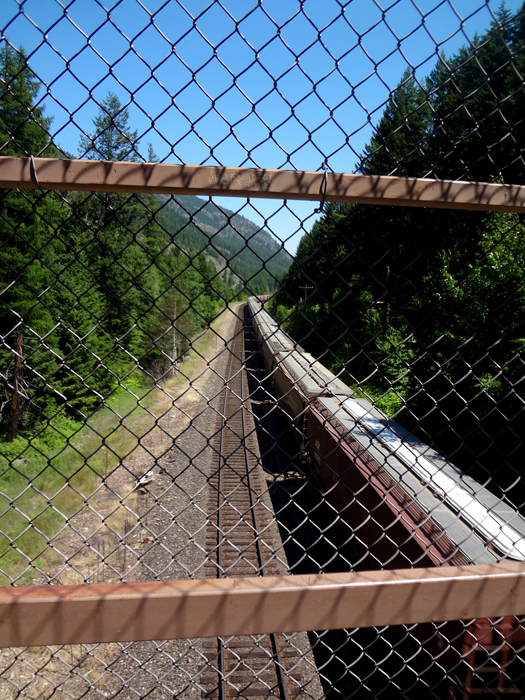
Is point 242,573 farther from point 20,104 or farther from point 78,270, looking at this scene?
point 78,270

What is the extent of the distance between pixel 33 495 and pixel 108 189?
11.2 metres

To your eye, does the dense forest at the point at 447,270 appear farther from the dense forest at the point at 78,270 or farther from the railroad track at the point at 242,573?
the railroad track at the point at 242,573

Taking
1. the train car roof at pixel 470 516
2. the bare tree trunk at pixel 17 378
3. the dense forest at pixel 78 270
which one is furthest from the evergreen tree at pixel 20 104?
the train car roof at pixel 470 516

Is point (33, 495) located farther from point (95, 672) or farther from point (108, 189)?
point (108, 189)

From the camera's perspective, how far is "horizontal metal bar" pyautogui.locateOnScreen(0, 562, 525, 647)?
1429 millimetres

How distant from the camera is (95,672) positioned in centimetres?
579

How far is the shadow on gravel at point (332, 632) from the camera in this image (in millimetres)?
2133

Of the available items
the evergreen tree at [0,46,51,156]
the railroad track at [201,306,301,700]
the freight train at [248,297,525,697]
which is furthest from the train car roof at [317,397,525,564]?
the evergreen tree at [0,46,51,156]

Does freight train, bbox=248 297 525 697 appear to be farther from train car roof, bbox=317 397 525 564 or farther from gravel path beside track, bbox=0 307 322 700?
gravel path beside track, bbox=0 307 322 700

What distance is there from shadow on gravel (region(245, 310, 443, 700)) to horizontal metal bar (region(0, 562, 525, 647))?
0.64 feet

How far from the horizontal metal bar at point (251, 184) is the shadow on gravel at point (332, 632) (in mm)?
534

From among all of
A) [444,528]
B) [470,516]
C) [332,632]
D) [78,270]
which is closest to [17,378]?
[444,528]

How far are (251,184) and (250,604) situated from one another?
140cm

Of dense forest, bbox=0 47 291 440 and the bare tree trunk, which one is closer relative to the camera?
dense forest, bbox=0 47 291 440
